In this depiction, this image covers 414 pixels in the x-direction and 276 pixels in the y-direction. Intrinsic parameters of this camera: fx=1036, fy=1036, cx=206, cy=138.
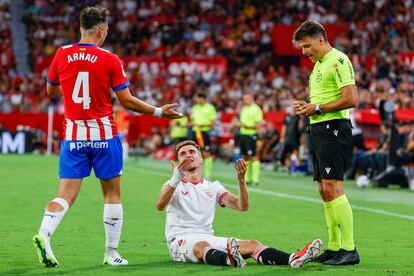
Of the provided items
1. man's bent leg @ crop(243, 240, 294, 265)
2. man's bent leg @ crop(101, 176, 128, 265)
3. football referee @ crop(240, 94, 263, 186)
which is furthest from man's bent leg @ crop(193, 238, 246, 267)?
football referee @ crop(240, 94, 263, 186)

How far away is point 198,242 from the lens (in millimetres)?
9641

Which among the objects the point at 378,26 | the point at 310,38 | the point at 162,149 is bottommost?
the point at 162,149

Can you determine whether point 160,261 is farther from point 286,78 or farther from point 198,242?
point 286,78

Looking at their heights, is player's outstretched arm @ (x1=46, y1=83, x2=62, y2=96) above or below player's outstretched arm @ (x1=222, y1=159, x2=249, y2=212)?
above

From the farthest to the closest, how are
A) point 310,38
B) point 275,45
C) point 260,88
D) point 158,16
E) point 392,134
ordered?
point 158,16 → point 275,45 → point 260,88 → point 392,134 → point 310,38

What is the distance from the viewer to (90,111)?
9.39m

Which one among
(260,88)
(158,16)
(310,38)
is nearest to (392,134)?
(310,38)

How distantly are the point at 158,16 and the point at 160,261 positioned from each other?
35.1 metres

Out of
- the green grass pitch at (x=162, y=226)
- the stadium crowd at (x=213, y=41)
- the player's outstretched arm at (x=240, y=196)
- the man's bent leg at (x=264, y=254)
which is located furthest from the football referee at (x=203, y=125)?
the man's bent leg at (x=264, y=254)

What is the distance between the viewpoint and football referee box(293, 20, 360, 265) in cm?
981

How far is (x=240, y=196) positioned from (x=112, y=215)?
4.03ft

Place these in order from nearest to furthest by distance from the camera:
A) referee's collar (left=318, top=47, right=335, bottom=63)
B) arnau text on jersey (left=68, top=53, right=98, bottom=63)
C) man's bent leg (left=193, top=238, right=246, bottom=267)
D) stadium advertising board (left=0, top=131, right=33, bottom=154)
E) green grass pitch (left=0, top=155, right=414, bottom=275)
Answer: man's bent leg (left=193, top=238, right=246, bottom=267) < arnau text on jersey (left=68, top=53, right=98, bottom=63) < green grass pitch (left=0, top=155, right=414, bottom=275) < referee's collar (left=318, top=47, right=335, bottom=63) < stadium advertising board (left=0, top=131, right=33, bottom=154)

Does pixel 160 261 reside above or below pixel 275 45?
below

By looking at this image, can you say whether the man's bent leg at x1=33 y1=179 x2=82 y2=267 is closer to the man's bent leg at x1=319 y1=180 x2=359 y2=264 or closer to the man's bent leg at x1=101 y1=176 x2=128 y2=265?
the man's bent leg at x1=101 y1=176 x2=128 y2=265
